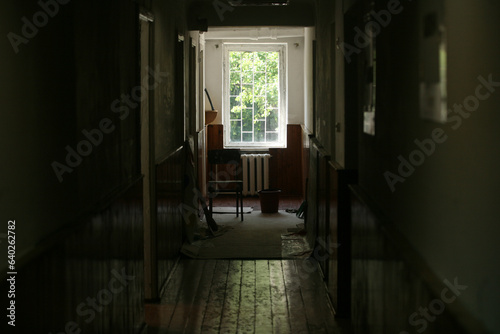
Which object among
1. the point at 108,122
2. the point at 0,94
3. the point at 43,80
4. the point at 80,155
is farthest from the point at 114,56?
the point at 0,94

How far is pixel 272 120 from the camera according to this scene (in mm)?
12398

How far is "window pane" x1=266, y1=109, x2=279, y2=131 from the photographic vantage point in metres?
12.4

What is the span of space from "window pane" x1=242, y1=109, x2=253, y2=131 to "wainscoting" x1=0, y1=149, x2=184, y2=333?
663cm

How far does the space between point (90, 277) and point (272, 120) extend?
925 centimetres

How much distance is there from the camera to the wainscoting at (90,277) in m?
2.41

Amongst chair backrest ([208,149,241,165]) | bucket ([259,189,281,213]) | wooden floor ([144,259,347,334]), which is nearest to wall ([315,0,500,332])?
wooden floor ([144,259,347,334])

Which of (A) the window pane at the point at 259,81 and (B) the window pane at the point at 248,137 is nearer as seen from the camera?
(A) the window pane at the point at 259,81

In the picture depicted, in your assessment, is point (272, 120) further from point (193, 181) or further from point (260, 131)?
point (193, 181)

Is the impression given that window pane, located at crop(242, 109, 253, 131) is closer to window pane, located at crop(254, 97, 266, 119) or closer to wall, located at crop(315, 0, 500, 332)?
window pane, located at crop(254, 97, 266, 119)

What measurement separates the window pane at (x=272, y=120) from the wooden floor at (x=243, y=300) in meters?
5.44

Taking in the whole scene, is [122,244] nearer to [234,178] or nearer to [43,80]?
[43,80]

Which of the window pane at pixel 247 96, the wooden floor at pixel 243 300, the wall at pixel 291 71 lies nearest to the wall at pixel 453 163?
the wooden floor at pixel 243 300

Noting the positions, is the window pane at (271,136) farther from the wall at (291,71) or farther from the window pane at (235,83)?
the window pane at (235,83)

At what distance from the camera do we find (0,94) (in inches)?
86.9
